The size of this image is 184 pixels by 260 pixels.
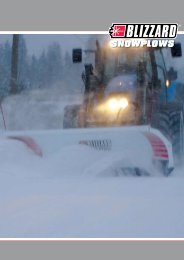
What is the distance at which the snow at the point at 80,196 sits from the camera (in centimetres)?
275

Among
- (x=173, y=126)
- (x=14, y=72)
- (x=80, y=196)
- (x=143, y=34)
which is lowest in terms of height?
(x=80, y=196)

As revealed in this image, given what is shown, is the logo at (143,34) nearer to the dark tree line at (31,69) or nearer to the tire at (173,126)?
the tire at (173,126)

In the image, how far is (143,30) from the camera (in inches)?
161

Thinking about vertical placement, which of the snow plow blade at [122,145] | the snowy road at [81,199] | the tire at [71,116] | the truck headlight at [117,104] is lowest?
the snowy road at [81,199]

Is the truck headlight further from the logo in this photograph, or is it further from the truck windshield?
the logo

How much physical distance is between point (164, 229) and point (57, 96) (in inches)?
124

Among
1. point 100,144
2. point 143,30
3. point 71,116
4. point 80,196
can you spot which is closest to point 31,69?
point 71,116

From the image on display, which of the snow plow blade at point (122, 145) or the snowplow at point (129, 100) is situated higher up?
the snowplow at point (129, 100)

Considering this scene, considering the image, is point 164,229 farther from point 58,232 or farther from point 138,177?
point 138,177

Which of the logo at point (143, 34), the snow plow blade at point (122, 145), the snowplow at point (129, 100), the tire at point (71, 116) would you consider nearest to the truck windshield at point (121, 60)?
the snowplow at point (129, 100)

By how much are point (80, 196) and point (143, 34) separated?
5.33 feet

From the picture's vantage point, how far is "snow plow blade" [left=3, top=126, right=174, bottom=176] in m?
4.27

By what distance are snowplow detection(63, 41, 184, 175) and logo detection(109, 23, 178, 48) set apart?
0.14 meters

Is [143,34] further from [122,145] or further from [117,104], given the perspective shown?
[122,145]
